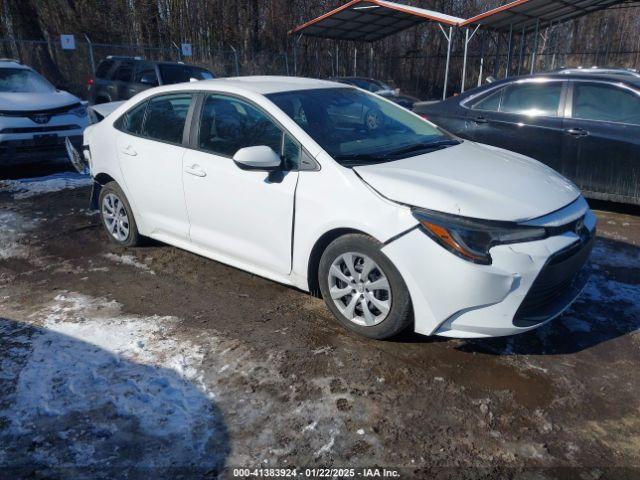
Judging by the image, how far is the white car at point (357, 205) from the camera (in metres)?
3.01

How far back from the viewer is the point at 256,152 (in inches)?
140

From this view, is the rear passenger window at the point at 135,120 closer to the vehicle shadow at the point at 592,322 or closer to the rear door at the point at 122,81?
the vehicle shadow at the point at 592,322

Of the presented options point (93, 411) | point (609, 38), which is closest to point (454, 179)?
point (93, 411)

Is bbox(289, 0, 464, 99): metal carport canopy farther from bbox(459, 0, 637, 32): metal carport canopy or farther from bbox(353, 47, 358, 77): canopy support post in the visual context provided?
bbox(353, 47, 358, 77): canopy support post

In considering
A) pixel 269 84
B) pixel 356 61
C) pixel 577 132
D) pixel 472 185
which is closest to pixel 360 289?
pixel 472 185

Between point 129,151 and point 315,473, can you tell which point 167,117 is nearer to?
point 129,151

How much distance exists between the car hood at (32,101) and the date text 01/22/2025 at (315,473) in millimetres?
7600

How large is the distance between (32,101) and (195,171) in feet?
18.8

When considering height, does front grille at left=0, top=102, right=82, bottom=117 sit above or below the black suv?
below

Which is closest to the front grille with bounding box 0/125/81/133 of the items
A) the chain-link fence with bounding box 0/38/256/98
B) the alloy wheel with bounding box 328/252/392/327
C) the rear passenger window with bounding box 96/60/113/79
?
the rear passenger window with bounding box 96/60/113/79

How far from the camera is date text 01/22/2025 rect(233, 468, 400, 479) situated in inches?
94.5

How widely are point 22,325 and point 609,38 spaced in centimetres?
3108

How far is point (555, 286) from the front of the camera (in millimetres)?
3188

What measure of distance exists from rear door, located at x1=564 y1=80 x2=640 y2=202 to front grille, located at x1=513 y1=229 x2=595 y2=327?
9.49 ft
